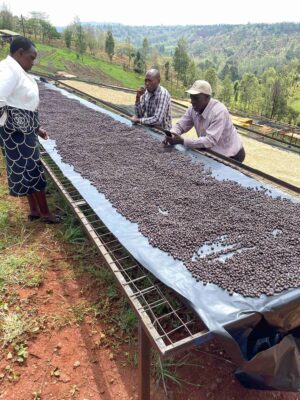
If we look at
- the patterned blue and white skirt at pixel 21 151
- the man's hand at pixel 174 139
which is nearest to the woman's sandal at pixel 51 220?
the patterned blue and white skirt at pixel 21 151

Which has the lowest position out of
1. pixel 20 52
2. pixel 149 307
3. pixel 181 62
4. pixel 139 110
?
pixel 149 307

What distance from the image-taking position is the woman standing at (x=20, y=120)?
9.63ft

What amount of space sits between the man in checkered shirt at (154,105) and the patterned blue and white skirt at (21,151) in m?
2.07

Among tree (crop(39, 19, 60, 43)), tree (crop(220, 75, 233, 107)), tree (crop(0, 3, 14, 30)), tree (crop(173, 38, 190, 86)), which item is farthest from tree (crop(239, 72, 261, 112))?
tree (crop(0, 3, 14, 30))

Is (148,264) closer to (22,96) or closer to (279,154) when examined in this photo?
(22,96)

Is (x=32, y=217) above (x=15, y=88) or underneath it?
underneath

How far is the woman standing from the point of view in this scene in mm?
2936

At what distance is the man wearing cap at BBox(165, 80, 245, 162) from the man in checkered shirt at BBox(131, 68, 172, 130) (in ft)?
2.52

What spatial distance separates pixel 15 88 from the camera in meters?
2.98

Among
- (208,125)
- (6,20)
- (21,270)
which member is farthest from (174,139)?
(6,20)

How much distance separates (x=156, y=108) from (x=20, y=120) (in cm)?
249

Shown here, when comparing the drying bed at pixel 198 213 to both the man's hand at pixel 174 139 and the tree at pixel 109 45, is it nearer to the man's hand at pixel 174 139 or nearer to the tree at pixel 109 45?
the man's hand at pixel 174 139

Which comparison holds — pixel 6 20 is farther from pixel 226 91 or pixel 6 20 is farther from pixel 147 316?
pixel 147 316

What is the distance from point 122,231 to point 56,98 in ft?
20.0
